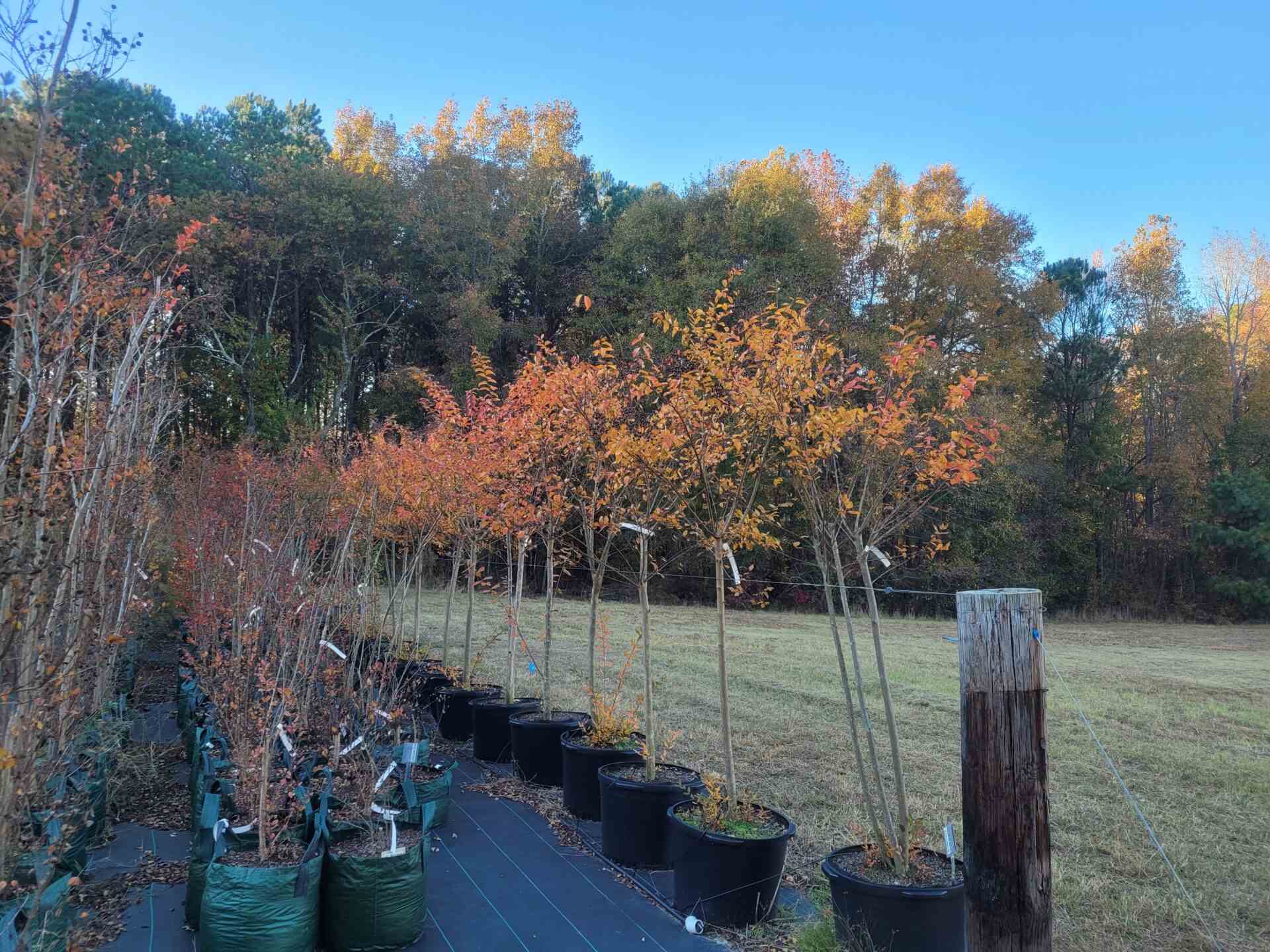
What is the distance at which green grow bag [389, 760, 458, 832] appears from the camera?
3.58 m

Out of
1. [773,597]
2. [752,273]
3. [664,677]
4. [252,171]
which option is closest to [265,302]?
[252,171]

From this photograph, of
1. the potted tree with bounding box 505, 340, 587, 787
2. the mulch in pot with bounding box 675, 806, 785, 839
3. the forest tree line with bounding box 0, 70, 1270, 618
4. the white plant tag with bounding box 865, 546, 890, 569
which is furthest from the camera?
the forest tree line with bounding box 0, 70, 1270, 618

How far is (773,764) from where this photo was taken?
5.64 m

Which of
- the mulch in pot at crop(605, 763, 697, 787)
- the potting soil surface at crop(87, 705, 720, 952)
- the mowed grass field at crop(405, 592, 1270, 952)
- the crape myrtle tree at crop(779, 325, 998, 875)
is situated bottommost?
the potting soil surface at crop(87, 705, 720, 952)

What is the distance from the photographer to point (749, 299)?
56.7ft

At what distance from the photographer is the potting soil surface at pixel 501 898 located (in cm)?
320

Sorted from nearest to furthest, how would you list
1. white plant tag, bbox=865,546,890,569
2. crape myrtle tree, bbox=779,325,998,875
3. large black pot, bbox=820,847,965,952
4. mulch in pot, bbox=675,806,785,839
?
1. large black pot, bbox=820,847,965,952
2. white plant tag, bbox=865,546,890,569
3. crape myrtle tree, bbox=779,325,998,875
4. mulch in pot, bbox=675,806,785,839

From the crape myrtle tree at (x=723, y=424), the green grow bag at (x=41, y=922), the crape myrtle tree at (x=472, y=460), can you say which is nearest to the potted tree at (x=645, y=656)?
the crape myrtle tree at (x=723, y=424)

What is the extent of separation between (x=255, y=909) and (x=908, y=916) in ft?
7.21

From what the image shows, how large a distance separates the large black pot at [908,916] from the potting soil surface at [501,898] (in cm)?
63

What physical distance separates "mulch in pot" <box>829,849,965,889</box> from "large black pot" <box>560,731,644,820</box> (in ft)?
4.67

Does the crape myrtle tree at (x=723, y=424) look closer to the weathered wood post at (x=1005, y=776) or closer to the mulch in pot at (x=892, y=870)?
the mulch in pot at (x=892, y=870)

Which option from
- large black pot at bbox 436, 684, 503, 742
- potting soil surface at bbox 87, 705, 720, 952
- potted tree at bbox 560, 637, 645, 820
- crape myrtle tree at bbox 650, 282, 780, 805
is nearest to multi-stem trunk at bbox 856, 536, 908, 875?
crape myrtle tree at bbox 650, 282, 780, 805

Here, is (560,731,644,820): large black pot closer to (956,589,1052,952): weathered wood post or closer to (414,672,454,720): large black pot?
(414,672,454,720): large black pot
